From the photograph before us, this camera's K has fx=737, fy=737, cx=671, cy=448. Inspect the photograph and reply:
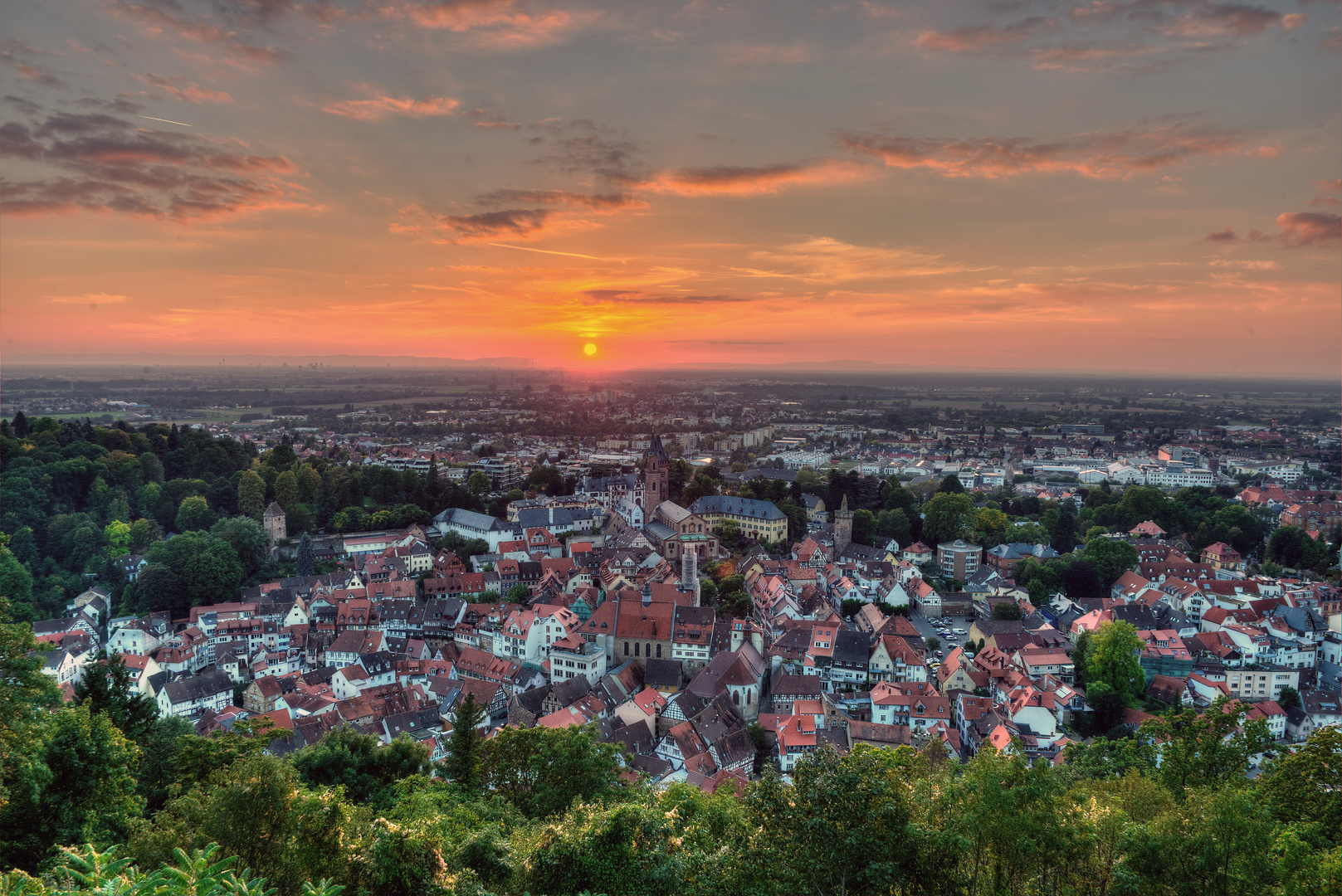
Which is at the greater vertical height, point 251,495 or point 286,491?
point 286,491

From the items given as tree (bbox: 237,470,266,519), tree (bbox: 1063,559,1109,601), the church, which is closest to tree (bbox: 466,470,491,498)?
the church

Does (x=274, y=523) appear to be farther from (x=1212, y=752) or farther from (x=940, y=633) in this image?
(x=1212, y=752)

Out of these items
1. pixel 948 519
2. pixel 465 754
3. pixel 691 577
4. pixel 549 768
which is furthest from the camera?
pixel 948 519

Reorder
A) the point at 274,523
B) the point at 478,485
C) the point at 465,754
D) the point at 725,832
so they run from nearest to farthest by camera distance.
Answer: the point at 725,832 < the point at 465,754 < the point at 274,523 < the point at 478,485

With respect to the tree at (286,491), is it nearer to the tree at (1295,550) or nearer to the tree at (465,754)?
the tree at (465,754)

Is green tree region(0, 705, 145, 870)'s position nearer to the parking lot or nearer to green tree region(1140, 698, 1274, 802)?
green tree region(1140, 698, 1274, 802)

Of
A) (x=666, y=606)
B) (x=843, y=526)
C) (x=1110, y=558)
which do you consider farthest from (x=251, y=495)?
(x=1110, y=558)

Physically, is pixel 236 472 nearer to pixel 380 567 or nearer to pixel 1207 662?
pixel 380 567

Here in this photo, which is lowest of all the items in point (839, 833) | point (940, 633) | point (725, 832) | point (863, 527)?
point (940, 633)
